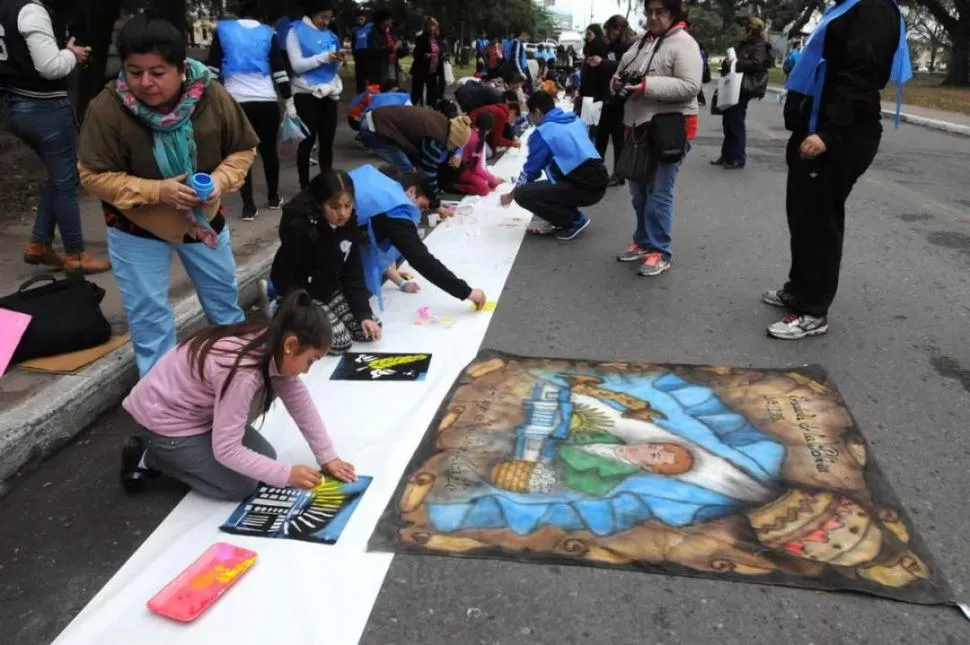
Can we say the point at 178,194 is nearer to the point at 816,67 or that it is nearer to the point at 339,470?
the point at 339,470

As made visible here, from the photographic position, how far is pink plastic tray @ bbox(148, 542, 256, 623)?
196cm

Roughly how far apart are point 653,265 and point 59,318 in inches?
128

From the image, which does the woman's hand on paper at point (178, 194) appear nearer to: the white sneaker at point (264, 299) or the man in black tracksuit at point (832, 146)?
the white sneaker at point (264, 299)

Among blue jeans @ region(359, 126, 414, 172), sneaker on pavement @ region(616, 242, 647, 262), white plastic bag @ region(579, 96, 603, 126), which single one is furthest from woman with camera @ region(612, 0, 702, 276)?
white plastic bag @ region(579, 96, 603, 126)

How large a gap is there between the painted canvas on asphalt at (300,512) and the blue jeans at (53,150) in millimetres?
2339

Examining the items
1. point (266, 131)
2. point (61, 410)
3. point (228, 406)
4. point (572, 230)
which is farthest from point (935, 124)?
point (61, 410)

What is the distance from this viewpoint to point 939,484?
2.50 m

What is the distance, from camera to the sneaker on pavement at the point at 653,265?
15.4 feet

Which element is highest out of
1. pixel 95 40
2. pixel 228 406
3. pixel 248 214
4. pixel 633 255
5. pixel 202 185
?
pixel 95 40

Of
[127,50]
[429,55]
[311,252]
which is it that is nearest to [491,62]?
[429,55]

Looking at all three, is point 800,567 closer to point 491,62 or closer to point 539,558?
point 539,558

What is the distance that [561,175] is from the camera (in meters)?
5.50

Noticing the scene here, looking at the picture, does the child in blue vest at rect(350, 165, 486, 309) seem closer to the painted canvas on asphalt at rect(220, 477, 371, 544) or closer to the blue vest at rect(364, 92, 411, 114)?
the painted canvas on asphalt at rect(220, 477, 371, 544)

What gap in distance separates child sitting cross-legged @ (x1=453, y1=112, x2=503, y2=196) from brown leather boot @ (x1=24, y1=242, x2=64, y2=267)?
3609 mm
